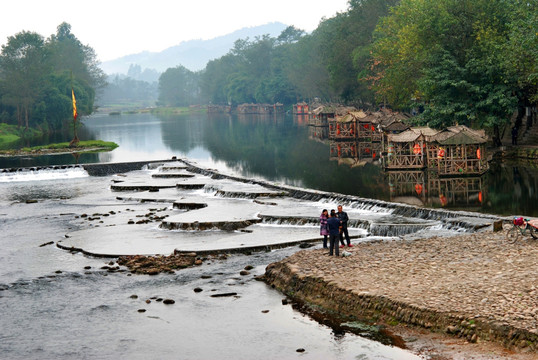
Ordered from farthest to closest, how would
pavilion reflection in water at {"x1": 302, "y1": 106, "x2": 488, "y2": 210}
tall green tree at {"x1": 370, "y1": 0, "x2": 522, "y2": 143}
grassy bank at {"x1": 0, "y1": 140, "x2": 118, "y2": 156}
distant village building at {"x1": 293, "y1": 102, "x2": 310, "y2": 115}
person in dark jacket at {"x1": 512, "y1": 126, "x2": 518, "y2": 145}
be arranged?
distant village building at {"x1": 293, "y1": 102, "x2": 310, "y2": 115}
grassy bank at {"x1": 0, "y1": 140, "x2": 118, "y2": 156}
person in dark jacket at {"x1": 512, "y1": 126, "x2": 518, "y2": 145}
tall green tree at {"x1": 370, "y1": 0, "x2": 522, "y2": 143}
pavilion reflection in water at {"x1": 302, "y1": 106, "x2": 488, "y2": 210}

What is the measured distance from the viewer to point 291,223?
3834 cm

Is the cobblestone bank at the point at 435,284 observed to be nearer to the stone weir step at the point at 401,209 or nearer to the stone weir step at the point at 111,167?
the stone weir step at the point at 401,209

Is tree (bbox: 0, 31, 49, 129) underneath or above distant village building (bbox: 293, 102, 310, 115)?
above

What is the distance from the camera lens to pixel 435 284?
22.6 meters

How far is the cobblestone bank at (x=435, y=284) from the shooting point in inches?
759

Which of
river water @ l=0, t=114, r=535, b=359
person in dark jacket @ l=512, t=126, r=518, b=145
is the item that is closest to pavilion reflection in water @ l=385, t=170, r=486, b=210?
river water @ l=0, t=114, r=535, b=359

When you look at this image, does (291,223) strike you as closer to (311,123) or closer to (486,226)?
(486,226)

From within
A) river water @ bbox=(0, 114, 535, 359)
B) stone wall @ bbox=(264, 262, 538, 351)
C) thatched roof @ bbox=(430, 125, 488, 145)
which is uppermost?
thatched roof @ bbox=(430, 125, 488, 145)

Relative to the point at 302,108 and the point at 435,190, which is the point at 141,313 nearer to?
the point at 435,190

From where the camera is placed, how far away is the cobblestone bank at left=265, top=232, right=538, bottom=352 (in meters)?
19.3

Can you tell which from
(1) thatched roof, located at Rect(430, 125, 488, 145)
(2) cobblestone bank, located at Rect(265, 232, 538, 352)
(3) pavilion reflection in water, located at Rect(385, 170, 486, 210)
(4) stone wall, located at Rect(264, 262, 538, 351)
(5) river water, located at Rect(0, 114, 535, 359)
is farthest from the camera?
(1) thatched roof, located at Rect(430, 125, 488, 145)

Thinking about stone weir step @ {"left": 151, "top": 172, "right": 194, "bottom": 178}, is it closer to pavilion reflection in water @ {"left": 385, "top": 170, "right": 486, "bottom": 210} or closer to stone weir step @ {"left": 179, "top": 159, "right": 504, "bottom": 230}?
stone weir step @ {"left": 179, "top": 159, "right": 504, "bottom": 230}

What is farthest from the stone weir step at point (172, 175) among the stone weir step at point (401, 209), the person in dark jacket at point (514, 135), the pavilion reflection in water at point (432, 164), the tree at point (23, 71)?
the tree at point (23, 71)

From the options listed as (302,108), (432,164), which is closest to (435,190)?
(432,164)
